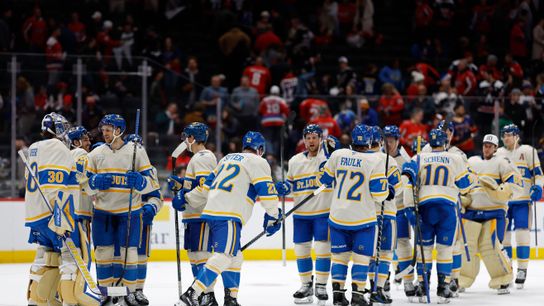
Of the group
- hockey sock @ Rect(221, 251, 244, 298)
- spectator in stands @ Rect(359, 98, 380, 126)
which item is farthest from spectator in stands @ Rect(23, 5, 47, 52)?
hockey sock @ Rect(221, 251, 244, 298)

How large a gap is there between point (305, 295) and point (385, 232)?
3.01ft

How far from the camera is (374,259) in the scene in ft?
29.4

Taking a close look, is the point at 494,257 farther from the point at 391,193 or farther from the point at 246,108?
the point at 246,108

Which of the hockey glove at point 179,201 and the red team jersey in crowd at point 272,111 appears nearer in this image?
the hockey glove at point 179,201

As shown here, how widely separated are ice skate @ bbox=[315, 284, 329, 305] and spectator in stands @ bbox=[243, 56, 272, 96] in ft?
22.2

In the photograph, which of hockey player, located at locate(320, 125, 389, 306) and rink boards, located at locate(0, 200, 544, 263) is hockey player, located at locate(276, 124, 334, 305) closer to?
hockey player, located at locate(320, 125, 389, 306)

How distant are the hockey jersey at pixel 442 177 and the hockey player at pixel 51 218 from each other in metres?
3.12

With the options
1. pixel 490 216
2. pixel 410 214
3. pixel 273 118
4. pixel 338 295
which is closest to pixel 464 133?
pixel 273 118

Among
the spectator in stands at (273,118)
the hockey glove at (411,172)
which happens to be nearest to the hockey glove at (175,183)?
the hockey glove at (411,172)

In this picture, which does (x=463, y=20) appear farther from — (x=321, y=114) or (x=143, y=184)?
(x=143, y=184)

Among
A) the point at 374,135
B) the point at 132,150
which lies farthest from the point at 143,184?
the point at 374,135

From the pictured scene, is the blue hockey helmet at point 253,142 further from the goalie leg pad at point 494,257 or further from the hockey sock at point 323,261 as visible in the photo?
the goalie leg pad at point 494,257

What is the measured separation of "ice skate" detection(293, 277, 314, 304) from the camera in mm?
9016

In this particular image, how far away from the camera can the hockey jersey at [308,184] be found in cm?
907
